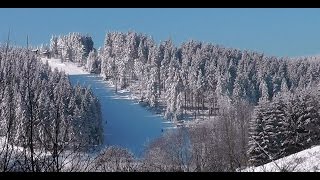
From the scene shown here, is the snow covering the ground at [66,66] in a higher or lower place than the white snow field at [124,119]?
higher

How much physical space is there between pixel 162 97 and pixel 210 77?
11.7 metres

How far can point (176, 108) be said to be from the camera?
106 meters

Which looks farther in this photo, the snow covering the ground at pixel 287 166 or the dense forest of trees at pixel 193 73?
the dense forest of trees at pixel 193 73

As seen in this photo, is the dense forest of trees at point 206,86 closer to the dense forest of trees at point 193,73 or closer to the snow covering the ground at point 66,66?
the dense forest of trees at point 193,73

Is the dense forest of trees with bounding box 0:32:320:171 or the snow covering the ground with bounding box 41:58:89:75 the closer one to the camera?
the dense forest of trees with bounding box 0:32:320:171

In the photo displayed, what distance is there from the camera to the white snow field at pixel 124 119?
94688 millimetres

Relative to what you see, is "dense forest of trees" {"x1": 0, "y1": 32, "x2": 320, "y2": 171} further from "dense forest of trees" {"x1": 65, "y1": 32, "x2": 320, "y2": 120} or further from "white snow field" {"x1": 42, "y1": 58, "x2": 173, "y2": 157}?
"white snow field" {"x1": 42, "y1": 58, "x2": 173, "y2": 157}

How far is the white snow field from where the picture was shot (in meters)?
94.7

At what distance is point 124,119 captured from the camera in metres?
107

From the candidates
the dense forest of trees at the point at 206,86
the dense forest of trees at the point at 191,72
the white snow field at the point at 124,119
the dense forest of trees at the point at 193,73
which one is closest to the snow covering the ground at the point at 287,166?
the dense forest of trees at the point at 206,86

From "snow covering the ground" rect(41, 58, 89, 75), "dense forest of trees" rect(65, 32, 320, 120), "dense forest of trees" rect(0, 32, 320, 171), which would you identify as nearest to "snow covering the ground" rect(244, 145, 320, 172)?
"dense forest of trees" rect(0, 32, 320, 171)
